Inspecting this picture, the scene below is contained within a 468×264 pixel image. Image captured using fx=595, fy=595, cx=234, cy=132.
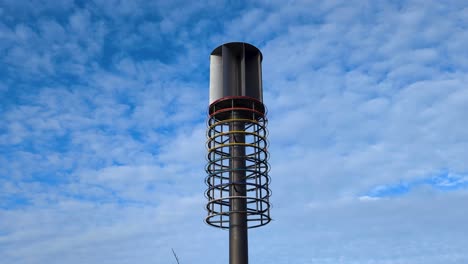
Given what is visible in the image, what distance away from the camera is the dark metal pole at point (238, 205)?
7869 centimetres

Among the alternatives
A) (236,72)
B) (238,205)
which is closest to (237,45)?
(236,72)

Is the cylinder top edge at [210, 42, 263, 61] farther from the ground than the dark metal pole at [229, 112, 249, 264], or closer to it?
farther from the ground

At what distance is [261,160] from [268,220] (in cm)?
845

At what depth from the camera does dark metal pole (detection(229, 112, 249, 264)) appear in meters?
78.7

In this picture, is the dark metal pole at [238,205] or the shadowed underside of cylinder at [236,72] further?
the shadowed underside of cylinder at [236,72]

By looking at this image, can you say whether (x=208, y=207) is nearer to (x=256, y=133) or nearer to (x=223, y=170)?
(x=223, y=170)

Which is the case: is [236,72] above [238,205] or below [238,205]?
above

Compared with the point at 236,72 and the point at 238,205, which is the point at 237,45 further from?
the point at 238,205

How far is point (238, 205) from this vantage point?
80.9 m

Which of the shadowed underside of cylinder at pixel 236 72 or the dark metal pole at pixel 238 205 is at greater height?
the shadowed underside of cylinder at pixel 236 72

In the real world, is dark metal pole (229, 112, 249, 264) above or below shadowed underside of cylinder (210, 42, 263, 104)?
below

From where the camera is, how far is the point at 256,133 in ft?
280

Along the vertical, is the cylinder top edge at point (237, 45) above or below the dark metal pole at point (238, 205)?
above

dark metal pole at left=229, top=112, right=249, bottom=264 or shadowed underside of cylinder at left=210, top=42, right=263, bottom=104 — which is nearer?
dark metal pole at left=229, top=112, right=249, bottom=264
